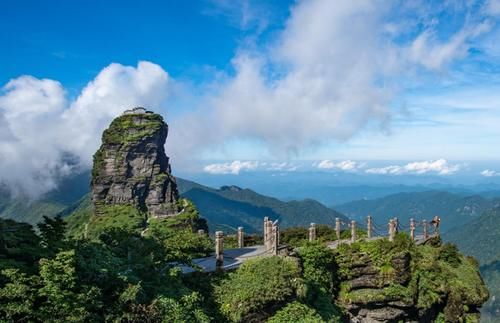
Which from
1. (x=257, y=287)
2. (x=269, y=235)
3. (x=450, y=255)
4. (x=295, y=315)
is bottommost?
(x=295, y=315)

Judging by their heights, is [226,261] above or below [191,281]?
above

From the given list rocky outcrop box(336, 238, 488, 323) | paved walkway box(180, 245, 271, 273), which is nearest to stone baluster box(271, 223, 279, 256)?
paved walkway box(180, 245, 271, 273)

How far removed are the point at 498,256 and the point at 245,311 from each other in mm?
199036

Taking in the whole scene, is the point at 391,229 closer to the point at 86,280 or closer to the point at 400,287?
the point at 400,287

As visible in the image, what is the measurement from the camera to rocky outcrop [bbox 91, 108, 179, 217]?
74.9 m

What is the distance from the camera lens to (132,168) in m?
76.3

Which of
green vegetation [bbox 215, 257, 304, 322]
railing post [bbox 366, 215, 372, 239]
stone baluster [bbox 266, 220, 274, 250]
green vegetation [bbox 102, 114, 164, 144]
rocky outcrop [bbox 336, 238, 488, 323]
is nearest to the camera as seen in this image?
green vegetation [bbox 215, 257, 304, 322]

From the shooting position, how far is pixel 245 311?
14844 millimetres

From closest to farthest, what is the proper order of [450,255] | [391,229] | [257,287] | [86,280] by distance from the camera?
[86,280] < [257,287] < [391,229] < [450,255]

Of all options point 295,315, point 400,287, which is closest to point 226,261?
point 295,315

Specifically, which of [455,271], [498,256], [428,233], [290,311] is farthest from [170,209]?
[498,256]

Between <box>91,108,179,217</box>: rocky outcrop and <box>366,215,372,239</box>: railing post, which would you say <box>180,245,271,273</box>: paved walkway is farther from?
<box>91,108,179,217</box>: rocky outcrop

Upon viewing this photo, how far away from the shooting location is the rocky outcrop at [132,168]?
7488 centimetres

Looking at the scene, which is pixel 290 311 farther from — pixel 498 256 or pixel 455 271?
pixel 498 256
